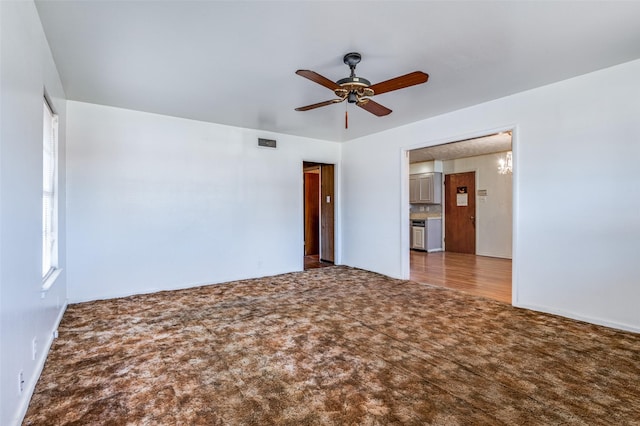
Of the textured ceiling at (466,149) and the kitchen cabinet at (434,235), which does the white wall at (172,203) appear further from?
the kitchen cabinet at (434,235)

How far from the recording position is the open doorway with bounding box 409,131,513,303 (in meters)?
6.00

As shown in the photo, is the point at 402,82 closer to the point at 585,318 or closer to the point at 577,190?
the point at 577,190

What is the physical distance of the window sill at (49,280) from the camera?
2525 millimetres

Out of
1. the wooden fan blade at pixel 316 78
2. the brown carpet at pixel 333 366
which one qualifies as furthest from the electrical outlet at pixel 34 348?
the wooden fan blade at pixel 316 78

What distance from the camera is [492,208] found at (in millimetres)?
7609

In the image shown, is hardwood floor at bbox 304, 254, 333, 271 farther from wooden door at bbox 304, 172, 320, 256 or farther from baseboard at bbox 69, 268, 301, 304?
baseboard at bbox 69, 268, 301, 304

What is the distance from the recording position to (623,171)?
3016 mm

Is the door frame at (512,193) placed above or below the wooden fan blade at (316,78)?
below

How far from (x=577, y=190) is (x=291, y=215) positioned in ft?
13.3

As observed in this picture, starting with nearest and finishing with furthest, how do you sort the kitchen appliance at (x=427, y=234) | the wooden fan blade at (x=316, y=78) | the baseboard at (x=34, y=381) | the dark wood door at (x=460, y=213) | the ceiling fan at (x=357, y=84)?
1. the baseboard at (x=34, y=381)
2. the wooden fan blade at (x=316, y=78)
3. the ceiling fan at (x=357, y=84)
4. the dark wood door at (x=460, y=213)
5. the kitchen appliance at (x=427, y=234)

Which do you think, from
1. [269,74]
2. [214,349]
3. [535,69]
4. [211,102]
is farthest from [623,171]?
[211,102]

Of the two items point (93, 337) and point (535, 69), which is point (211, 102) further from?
point (535, 69)

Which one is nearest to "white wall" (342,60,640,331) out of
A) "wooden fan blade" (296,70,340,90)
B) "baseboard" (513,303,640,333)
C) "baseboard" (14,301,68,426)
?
"baseboard" (513,303,640,333)

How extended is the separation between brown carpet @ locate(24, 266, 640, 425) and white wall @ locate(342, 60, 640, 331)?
0.33 m
